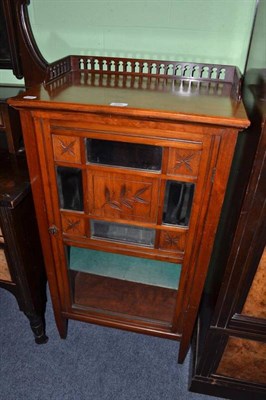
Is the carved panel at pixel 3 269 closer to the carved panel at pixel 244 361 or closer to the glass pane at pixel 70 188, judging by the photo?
the glass pane at pixel 70 188

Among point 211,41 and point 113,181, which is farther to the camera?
point 211,41

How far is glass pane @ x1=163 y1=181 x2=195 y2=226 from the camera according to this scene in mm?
962

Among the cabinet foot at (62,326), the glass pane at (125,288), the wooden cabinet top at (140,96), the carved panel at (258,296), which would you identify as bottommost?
the cabinet foot at (62,326)

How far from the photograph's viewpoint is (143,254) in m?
1.14

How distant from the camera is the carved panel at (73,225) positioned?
44.1 inches

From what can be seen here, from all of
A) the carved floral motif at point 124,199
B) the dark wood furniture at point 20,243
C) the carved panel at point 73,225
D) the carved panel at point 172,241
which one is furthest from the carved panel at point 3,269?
the carved panel at point 172,241

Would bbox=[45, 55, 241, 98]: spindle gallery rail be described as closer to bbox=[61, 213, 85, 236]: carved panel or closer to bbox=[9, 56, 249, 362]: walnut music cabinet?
bbox=[9, 56, 249, 362]: walnut music cabinet

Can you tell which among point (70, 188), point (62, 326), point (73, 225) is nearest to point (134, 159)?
point (70, 188)

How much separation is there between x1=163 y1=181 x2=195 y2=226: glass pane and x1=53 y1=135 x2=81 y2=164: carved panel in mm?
296

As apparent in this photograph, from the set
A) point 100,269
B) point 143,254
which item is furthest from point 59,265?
point 143,254

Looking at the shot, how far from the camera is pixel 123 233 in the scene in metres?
1.14

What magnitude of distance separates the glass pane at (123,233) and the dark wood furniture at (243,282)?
28 centimetres

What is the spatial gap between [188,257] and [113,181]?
0.38 meters

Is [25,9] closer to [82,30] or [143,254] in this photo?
[82,30]
